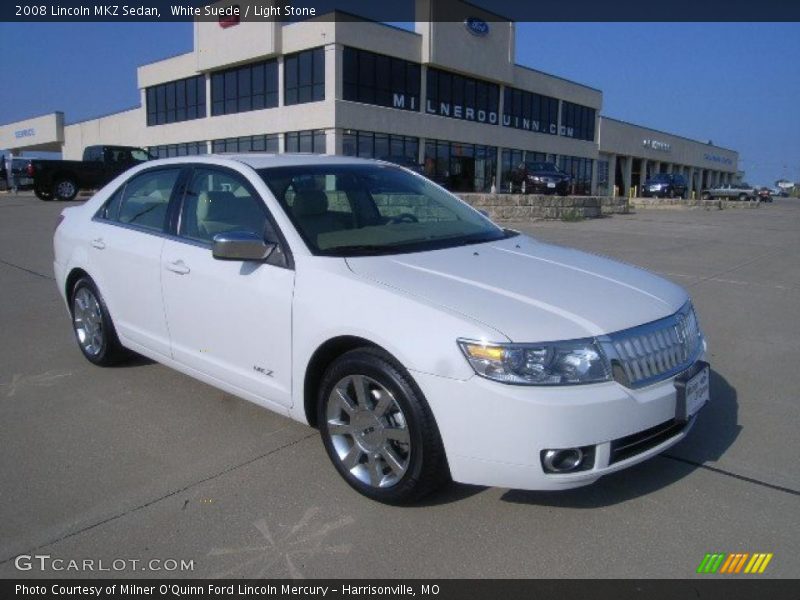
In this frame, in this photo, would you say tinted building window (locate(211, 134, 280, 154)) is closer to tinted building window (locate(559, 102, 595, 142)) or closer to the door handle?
tinted building window (locate(559, 102, 595, 142))

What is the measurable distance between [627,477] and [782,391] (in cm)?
192

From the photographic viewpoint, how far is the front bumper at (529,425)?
104 inches

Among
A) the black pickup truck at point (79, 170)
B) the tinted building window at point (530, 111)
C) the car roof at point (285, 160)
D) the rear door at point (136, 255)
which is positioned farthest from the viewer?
the tinted building window at point (530, 111)

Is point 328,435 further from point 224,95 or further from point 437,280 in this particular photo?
point 224,95

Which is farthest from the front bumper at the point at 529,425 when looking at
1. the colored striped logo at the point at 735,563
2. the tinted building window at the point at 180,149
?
the tinted building window at the point at 180,149

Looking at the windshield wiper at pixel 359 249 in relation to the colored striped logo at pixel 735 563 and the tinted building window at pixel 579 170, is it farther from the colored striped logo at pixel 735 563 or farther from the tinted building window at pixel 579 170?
the tinted building window at pixel 579 170

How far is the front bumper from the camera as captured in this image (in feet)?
8.70

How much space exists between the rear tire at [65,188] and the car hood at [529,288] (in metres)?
A: 25.1

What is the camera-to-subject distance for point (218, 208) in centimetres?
404

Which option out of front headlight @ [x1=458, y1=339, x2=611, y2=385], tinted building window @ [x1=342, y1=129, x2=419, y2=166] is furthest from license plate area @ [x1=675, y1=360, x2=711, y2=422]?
tinted building window @ [x1=342, y1=129, x2=419, y2=166]

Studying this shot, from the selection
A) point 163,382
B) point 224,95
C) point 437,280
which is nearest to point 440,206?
point 437,280

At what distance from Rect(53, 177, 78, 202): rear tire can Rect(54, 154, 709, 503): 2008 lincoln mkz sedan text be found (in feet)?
76.2

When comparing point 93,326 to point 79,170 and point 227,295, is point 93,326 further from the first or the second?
point 79,170

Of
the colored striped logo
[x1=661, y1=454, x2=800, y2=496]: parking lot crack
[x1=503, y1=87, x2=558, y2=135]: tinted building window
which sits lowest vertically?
the colored striped logo
